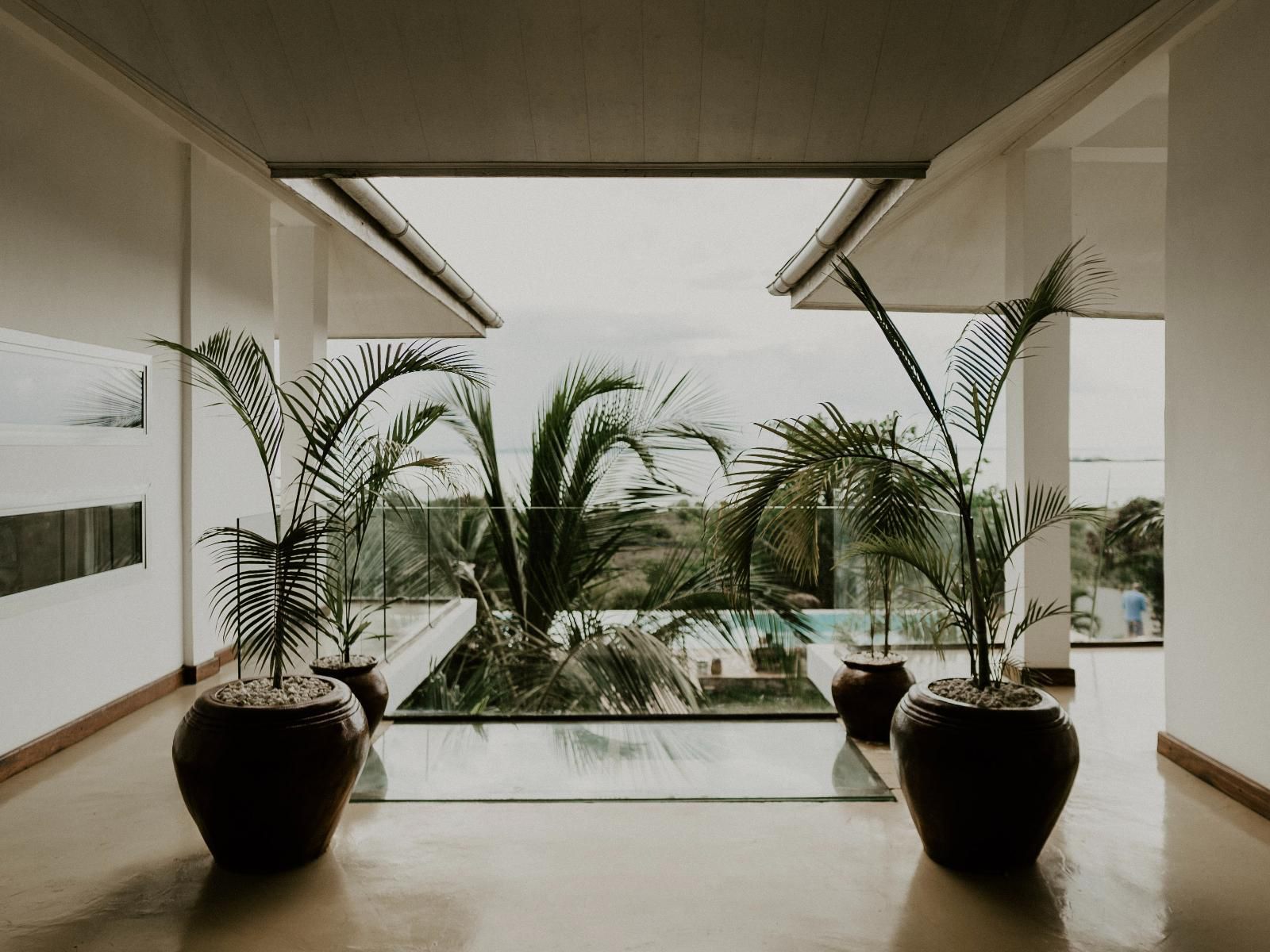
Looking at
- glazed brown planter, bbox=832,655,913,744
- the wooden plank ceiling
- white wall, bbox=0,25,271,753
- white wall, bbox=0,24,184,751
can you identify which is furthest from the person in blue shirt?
white wall, bbox=0,24,184,751

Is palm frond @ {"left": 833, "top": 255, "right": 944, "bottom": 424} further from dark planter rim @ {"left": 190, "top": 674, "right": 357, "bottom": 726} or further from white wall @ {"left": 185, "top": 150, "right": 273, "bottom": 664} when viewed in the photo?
white wall @ {"left": 185, "top": 150, "right": 273, "bottom": 664}

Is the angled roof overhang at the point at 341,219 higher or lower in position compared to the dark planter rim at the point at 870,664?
higher

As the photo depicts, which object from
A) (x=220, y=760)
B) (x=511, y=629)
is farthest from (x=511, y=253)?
(x=220, y=760)

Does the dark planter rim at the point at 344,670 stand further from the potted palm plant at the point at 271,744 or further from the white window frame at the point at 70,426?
the white window frame at the point at 70,426

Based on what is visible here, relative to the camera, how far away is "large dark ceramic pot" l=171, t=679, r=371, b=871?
8.75ft

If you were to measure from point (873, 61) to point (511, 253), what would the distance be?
124 feet

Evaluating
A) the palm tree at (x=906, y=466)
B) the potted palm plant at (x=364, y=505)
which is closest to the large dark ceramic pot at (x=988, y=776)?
the palm tree at (x=906, y=466)

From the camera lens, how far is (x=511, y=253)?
130 ft

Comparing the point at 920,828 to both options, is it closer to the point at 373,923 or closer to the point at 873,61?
the point at 373,923

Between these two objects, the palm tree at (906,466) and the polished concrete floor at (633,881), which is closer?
the polished concrete floor at (633,881)

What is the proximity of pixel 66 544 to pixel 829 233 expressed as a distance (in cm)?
421

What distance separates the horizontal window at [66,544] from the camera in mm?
3715

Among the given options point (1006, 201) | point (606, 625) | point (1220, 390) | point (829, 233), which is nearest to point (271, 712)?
point (606, 625)

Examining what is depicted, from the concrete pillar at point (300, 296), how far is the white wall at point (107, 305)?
71cm
